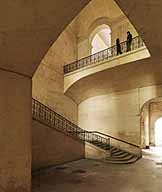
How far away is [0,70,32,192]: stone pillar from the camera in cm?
394

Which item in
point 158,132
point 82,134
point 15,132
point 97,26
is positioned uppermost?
point 97,26

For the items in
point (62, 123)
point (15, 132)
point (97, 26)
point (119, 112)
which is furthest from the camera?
point (97, 26)

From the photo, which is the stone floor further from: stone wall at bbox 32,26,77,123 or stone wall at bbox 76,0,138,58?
stone wall at bbox 76,0,138,58

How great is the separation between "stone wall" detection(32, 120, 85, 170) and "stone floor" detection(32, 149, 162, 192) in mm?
498

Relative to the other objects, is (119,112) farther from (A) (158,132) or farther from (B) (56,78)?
(A) (158,132)

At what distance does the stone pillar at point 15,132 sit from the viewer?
155 inches

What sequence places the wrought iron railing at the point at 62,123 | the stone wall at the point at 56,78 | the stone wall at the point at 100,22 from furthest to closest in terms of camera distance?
1. the stone wall at the point at 100,22
2. the stone wall at the point at 56,78
3. the wrought iron railing at the point at 62,123

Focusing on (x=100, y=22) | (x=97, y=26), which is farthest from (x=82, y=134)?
(x=100, y=22)

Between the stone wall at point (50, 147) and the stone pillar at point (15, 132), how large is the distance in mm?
3661

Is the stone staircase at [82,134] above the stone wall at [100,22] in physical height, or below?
below

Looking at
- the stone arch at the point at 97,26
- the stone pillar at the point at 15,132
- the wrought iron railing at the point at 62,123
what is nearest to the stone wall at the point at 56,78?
the wrought iron railing at the point at 62,123

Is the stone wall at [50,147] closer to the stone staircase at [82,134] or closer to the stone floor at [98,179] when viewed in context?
the stone staircase at [82,134]

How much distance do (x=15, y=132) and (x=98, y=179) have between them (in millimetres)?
3616

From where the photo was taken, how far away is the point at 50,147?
869cm
